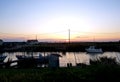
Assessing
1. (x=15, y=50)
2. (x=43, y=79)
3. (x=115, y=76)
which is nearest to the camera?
(x=115, y=76)

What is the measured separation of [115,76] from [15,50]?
78.5 meters

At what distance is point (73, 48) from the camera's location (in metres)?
86.2

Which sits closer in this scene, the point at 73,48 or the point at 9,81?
the point at 9,81

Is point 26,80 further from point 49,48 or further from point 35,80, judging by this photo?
point 49,48

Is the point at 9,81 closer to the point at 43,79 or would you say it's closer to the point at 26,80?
the point at 26,80

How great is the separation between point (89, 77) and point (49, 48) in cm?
7788

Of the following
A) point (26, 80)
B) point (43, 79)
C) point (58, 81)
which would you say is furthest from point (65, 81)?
point (26, 80)

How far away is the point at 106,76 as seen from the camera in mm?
9688

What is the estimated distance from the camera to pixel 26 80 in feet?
33.4

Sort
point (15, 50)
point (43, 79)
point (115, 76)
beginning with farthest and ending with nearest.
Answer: point (15, 50)
point (43, 79)
point (115, 76)

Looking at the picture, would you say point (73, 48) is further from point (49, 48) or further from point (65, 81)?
A: point (65, 81)

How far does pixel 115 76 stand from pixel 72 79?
2.04 metres

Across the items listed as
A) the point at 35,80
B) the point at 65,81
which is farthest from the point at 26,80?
the point at 65,81

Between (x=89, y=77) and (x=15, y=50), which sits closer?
(x=89, y=77)
